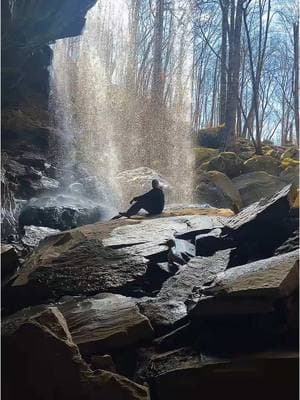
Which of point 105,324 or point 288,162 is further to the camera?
point 288,162

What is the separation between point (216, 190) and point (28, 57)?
331 cm

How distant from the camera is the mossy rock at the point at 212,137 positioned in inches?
353

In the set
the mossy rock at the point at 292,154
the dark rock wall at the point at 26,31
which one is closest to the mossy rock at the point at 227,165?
the mossy rock at the point at 292,154

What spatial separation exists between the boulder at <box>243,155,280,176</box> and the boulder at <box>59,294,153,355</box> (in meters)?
5.42

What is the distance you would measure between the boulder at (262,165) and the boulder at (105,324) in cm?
542

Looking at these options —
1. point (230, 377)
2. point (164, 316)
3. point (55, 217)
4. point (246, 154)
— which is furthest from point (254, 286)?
point (246, 154)

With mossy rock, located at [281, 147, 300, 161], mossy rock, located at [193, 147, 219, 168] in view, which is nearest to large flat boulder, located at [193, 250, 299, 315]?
mossy rock, located at [193, 147, 219, 168]

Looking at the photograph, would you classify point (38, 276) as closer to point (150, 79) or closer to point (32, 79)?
point (32, 79)

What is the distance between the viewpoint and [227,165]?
730cm

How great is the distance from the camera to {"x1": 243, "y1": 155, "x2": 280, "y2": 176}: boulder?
23.5 feet

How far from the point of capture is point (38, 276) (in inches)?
96.2

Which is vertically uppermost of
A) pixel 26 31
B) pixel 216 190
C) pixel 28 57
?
pixel 26 31

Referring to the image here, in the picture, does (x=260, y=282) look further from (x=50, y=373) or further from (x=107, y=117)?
(x=107, y=117)

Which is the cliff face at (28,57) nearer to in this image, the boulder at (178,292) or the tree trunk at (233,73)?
the tree trunk at (233,73)
